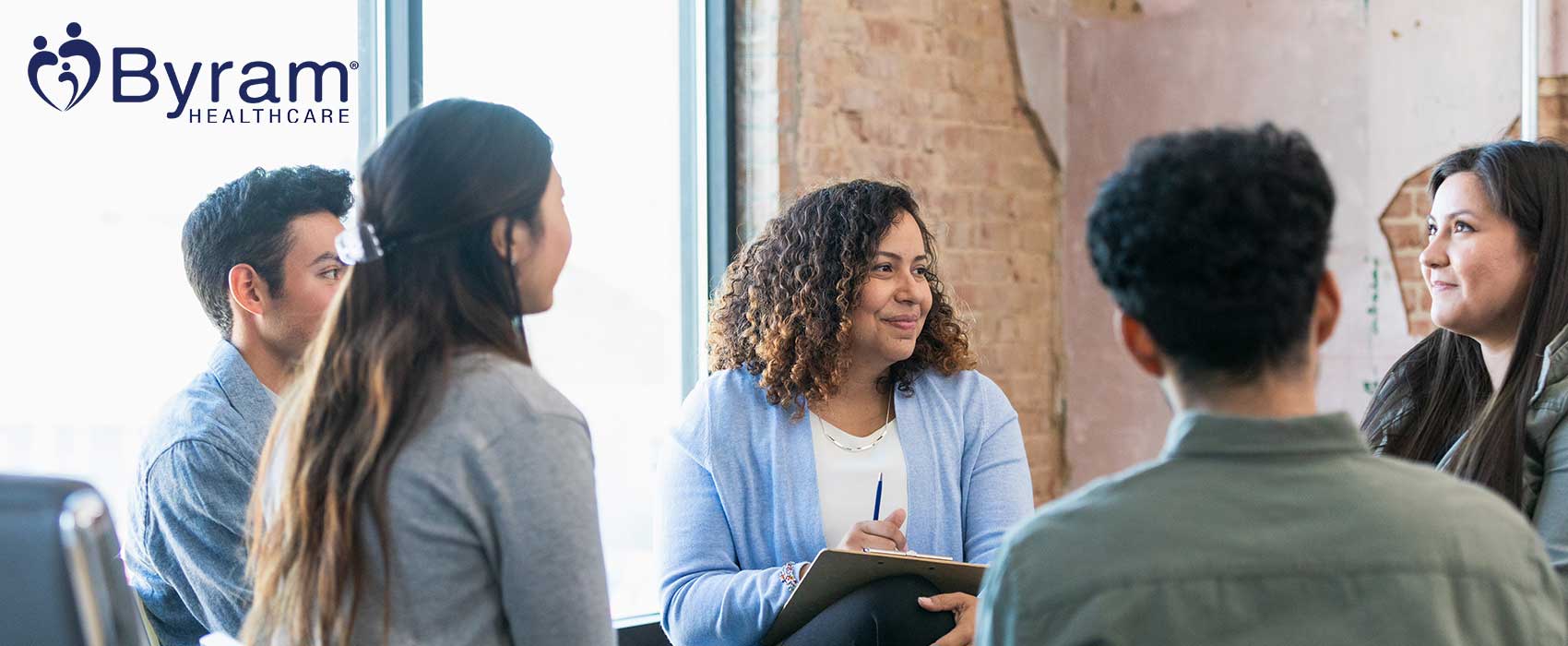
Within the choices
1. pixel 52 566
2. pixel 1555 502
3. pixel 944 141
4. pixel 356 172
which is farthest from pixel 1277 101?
pixel 52 566

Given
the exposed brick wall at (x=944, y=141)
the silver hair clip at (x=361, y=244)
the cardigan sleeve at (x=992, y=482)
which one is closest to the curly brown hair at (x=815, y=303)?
the cardigan sleeve at (x=992, y=482)

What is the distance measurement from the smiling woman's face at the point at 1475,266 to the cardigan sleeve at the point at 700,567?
1.13 meters

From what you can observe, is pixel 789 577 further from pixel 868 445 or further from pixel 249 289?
pixel 249 289

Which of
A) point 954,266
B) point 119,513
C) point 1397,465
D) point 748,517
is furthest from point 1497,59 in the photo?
point 119,513

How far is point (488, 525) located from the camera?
4.20 feet

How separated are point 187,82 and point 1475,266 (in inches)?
98.1

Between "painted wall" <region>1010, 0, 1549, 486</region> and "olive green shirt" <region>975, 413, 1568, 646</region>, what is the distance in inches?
107

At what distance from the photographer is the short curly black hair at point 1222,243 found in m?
1.00

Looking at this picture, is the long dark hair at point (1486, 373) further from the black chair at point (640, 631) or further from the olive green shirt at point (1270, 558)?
the black chair at point (640, 631)

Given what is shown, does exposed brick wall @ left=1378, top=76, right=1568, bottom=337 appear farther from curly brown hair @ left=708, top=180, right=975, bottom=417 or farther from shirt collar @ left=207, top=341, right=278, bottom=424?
shirt collar @ left=207, top=341, right=278, bottom=424

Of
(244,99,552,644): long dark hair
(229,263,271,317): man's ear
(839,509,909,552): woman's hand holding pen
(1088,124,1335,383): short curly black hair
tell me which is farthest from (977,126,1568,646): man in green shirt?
(229,263,271,317): man's ear

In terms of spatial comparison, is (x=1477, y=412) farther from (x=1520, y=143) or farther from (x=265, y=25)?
(x=265, y=25)

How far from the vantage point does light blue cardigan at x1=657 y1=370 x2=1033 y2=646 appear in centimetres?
224

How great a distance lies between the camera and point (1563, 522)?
5.70ft
